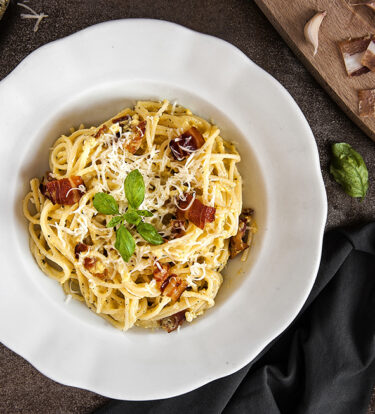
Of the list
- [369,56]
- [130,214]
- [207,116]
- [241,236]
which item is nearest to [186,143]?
[207,116]

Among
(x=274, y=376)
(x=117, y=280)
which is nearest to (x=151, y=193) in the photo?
(x=117, y=280)

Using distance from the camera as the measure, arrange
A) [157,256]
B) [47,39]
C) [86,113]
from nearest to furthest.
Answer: [157,256] → [86,113] → [47,39]

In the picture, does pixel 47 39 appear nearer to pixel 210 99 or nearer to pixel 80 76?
pixel 80 76

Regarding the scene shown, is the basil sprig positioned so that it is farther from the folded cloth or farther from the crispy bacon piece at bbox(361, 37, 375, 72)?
the crispy bacon piece at bbox(361, 37, 375, 72)

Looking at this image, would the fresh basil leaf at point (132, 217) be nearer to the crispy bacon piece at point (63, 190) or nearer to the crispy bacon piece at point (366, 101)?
the crispy bacon piece at point (63, 190)

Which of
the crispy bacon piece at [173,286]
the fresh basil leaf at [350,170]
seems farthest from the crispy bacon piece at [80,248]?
the fresh basil leaf at [350,170]
